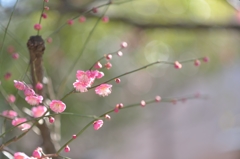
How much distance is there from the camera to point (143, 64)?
176cm

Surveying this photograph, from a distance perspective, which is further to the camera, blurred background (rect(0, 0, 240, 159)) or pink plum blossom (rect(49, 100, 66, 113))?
blurred background (rect(0, 0, 240, 159))

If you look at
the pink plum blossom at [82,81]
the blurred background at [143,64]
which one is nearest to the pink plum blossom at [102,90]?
the pink plum blossom at [82,81]

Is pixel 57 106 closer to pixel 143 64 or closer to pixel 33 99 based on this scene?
pixel 33 99

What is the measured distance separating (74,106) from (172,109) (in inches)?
70.5

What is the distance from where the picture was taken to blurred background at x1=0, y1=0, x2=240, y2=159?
125cm

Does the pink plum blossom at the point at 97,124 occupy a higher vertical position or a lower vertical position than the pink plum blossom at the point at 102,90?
lower

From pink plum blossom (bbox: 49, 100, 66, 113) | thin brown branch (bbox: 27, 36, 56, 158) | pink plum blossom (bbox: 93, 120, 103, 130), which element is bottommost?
pink plum blossom (bbox: 49, 100, 66, 113)

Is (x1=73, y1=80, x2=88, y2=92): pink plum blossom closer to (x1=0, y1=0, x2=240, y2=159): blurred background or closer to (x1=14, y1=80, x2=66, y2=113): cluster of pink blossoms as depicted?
(x1=14, y1=80, x2=66, y2=113): cluster of pink blossoms

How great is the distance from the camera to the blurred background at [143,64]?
125 cm

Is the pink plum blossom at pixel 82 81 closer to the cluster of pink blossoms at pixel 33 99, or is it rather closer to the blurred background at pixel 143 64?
the cluster of pink blossoms at pixel 33 99

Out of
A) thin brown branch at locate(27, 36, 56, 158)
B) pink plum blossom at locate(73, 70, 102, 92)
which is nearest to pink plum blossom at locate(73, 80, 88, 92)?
pink plum blossom at locate(73, 70, 102, 92)

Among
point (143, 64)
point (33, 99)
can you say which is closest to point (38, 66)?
point (33, 99)

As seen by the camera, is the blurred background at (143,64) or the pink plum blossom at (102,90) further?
the blurred background at (143,64)

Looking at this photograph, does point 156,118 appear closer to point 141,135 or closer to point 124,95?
point 141,135
